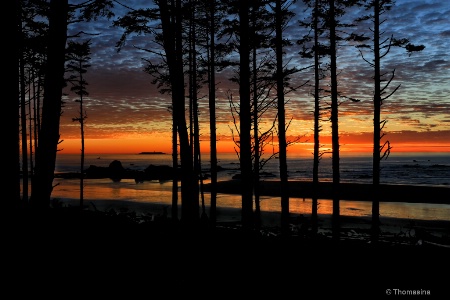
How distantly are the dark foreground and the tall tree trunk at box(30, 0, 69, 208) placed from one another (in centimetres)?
49

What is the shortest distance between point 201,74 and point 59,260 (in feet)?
51.7

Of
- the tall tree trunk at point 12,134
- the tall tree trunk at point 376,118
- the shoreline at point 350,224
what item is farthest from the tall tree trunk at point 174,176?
the tall tree trunk at point 12,134

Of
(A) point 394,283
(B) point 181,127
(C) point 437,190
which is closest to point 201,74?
(B) point 181,127

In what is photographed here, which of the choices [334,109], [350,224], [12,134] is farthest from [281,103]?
[350,224]

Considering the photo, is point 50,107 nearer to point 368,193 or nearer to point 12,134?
point 12,134

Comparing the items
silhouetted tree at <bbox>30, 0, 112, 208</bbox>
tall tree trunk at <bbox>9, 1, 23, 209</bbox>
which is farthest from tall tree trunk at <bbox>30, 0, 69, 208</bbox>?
tall tree trunk at <bbox>9, 1, 23, 209</bbox>

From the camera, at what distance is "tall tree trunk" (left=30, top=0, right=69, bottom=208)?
239 inches

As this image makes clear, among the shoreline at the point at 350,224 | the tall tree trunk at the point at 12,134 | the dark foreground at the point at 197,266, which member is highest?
the tall tree trunk at the point at 12,134

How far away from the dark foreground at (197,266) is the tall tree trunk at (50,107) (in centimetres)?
49

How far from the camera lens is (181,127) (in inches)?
371

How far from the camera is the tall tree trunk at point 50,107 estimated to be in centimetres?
608

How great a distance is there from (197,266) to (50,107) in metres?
4.29

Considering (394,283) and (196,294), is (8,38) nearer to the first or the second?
(196,294)

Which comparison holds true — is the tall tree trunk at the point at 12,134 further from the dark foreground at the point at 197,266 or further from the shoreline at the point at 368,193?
the shoreline at the point at 368,193
